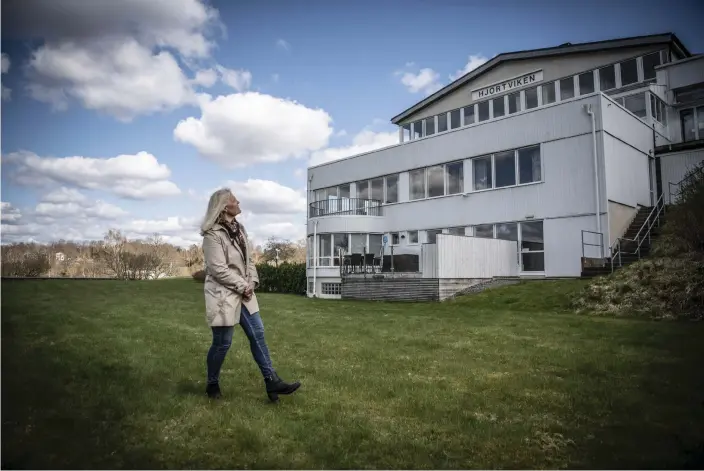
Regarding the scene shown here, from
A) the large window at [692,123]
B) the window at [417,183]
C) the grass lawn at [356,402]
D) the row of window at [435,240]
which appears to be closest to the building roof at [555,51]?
the large window at [692,123]

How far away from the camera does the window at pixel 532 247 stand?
17.6 metres

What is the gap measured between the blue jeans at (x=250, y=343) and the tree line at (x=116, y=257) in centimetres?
76

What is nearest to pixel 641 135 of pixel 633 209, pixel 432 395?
pixel 633 209

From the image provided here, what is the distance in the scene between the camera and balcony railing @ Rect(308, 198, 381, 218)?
23.5 m

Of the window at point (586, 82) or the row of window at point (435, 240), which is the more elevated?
the window at point (586, 82)

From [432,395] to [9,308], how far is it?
11.1 ft

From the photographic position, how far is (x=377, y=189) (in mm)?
23719

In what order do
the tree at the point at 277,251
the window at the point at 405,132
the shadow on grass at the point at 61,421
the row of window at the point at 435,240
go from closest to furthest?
the shadow on grass at the point at 61,421, the row of window at the point at 435,240, the window at the point at 405,132, the tree at the point at 277,251

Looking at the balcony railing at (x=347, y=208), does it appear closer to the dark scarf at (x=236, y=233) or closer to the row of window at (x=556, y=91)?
the row of window at (x=556, y=91)

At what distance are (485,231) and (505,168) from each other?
2527 millimetres

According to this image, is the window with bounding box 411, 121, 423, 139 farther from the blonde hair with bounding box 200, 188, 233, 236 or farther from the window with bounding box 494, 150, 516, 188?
the blonde hair with bounding box 200, 188, 233, 236

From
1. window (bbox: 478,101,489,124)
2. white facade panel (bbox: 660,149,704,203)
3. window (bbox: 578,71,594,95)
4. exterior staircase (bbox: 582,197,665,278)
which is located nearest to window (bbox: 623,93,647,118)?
window (bbox: 578,71,594,95)

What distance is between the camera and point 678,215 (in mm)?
14312

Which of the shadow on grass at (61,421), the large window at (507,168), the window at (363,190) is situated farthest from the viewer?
the window at (363,190)
